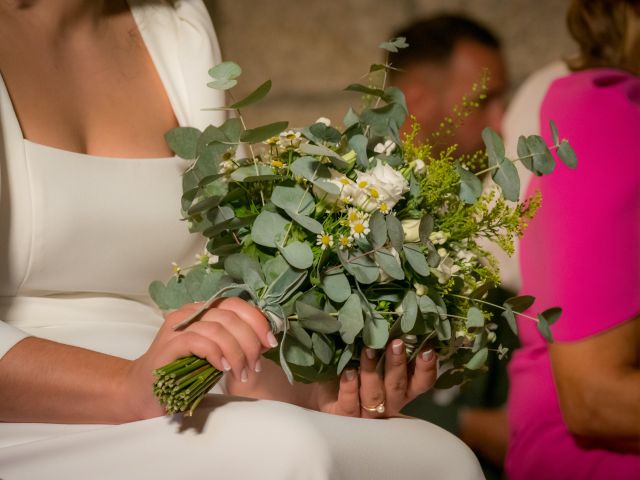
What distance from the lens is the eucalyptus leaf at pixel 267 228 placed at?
1.10 metres

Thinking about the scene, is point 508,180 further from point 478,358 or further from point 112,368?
point 112,368

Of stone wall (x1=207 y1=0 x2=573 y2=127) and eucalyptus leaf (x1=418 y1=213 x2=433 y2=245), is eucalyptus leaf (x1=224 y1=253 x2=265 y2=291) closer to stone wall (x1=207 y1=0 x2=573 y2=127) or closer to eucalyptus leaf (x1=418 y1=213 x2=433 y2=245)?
eucalyptus leaf (x1=418 y1=213 x2=433 y2=245)

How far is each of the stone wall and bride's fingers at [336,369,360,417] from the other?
5.02ft

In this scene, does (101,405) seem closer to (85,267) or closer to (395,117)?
(85,267)

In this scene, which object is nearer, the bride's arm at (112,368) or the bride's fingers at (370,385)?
the bride's arm at (112,368)

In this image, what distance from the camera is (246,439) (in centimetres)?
104

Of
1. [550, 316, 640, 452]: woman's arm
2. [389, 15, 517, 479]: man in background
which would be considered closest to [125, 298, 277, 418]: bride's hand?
[550, 316, 640, 452]: woman's arm

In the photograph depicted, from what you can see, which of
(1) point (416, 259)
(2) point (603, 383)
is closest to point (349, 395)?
(1) point (416, 259)

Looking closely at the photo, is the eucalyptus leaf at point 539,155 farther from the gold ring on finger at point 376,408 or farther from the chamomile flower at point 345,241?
the gold ring on finger at point 376,408

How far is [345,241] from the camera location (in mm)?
1075

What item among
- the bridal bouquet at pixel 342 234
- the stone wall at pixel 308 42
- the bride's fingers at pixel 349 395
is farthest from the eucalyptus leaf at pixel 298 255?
the stone wall at pixel 308 42

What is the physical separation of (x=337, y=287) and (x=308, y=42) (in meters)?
1.73

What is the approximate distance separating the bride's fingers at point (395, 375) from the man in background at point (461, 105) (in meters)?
1.18

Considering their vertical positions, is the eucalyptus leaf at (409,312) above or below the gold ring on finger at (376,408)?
above
